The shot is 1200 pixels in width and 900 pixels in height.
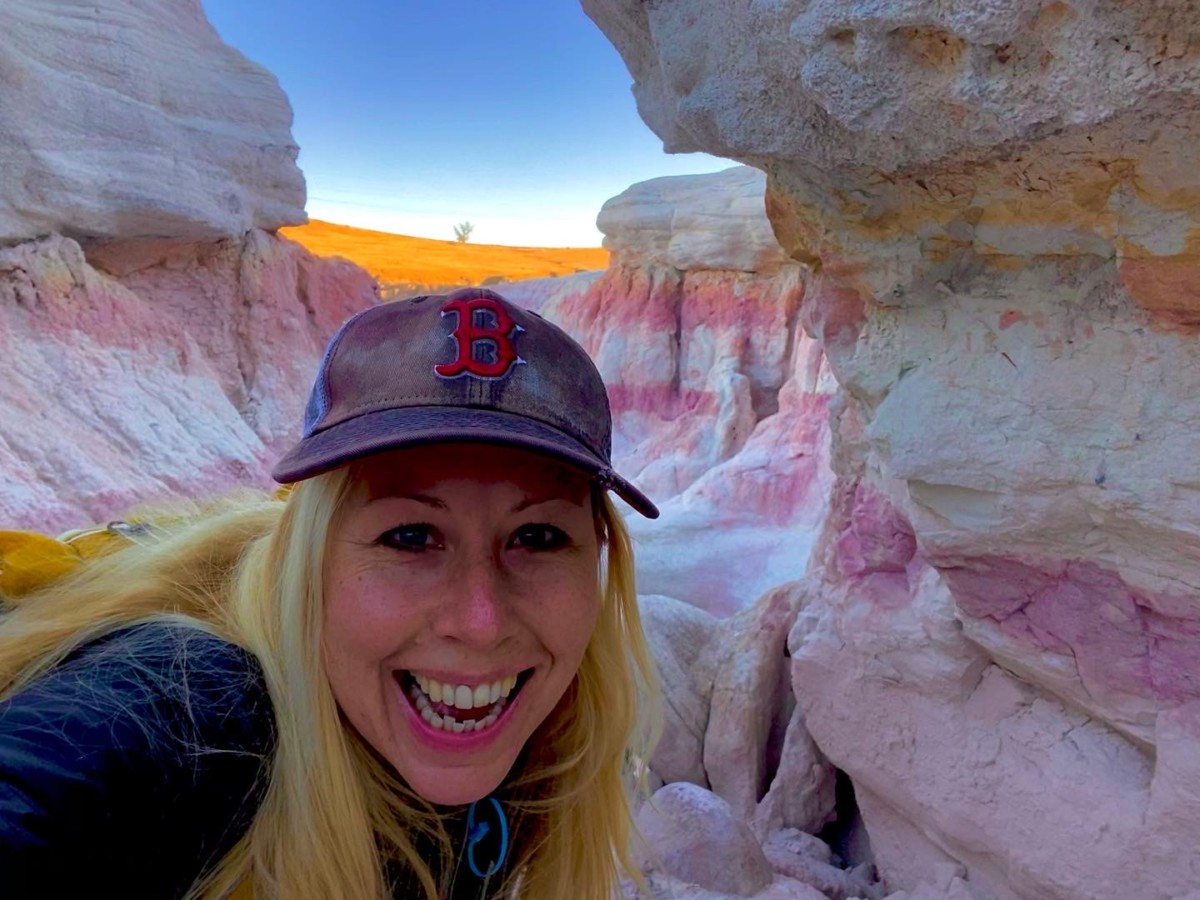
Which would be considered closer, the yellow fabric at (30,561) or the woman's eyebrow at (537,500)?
the woman's eyebrow at (537,500)

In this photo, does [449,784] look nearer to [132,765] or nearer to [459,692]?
[459,692]

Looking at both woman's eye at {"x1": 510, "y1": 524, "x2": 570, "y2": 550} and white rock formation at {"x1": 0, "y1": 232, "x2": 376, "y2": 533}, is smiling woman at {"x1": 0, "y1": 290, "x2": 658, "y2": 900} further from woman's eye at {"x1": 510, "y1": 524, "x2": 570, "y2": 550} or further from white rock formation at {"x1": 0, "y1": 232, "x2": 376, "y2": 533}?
white rock formation at {"x1": 0, "y1": 232, "x2": 376, "y2": 533}

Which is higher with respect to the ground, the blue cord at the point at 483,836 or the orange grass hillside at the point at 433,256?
the orange grass hillside at the point at 433,256

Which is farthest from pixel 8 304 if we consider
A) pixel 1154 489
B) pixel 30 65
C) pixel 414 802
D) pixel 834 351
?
pixel 1154 489

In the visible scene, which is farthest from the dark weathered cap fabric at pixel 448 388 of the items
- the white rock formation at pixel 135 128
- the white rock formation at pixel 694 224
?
the white rock formation at pixel 694 224

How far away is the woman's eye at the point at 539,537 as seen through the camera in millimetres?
1033

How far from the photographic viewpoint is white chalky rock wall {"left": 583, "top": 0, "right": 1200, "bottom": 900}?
1.58 meters

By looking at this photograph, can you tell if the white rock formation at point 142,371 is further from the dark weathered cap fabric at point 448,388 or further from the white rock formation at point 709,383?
the dark weathered cap fabric at point 448,388

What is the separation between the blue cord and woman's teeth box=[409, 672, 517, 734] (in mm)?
174

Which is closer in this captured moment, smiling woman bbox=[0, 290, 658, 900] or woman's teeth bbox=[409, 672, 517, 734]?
smiling woman bbox=[0, 290, 658, 900]

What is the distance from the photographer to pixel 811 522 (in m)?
7.90

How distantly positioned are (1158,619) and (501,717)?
1687mm

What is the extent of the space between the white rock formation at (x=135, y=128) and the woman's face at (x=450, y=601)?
571 centimetres

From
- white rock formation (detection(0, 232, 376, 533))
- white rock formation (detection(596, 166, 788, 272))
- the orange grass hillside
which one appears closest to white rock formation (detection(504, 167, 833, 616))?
white rock formation (detection(596, 166, 788, 272))
